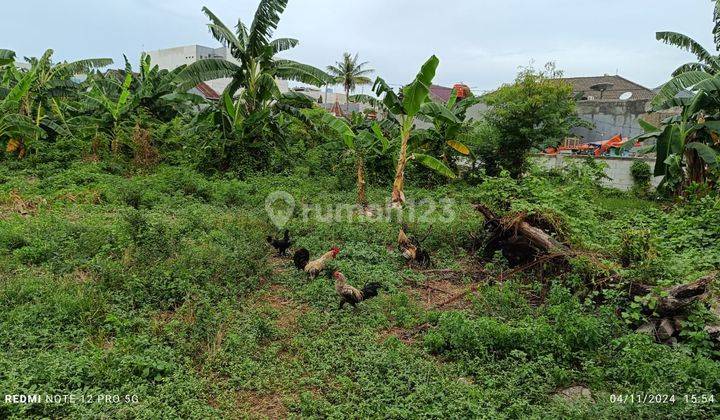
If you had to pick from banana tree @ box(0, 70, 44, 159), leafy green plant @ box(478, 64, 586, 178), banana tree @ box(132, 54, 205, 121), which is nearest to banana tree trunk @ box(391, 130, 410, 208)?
leafy green plant @ box(478, 64, 586, 178)

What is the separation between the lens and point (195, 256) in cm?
514

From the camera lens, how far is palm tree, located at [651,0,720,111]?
891 centimetres

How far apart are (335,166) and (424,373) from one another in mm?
8124

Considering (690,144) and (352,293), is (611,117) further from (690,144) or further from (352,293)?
(352,293)

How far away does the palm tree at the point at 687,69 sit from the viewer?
8914 mm

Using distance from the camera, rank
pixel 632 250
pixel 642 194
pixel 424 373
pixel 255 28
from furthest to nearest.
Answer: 1. pixel 642 194
2. pixel 255 28
3. pixel 632 250
4. pixel 424 373

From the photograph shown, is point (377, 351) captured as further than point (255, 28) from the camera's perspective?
No

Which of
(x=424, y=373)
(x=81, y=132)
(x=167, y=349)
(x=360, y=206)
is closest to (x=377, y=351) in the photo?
(x=424, y=373)

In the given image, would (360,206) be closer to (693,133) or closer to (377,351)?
(377,351)

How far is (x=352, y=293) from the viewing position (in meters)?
4.37

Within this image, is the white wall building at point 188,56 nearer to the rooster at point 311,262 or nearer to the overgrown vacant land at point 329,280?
the overgrown vacant land at point 329,280
